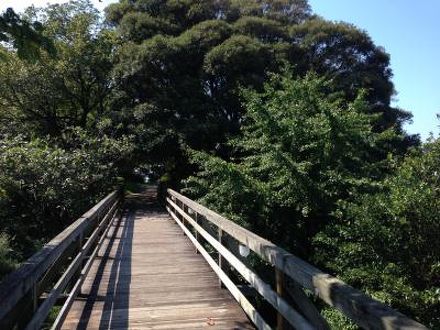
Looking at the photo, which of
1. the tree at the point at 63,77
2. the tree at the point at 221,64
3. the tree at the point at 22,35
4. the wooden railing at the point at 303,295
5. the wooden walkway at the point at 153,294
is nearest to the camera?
the wooden railing at the point at 303,295

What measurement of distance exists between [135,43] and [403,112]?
13.8m

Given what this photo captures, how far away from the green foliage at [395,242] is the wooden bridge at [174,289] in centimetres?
152

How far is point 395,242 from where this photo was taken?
25.7 feet

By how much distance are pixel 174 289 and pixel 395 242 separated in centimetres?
350

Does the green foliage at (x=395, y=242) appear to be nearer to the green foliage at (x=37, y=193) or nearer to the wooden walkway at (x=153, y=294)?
the wooden walkway at (x=153, y=294)

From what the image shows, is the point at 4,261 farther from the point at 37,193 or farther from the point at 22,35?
the point at 22,35

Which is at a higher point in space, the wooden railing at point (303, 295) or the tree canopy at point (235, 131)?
the tree canopy at point (235, 131)

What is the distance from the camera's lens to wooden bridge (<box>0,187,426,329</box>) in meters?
2.94

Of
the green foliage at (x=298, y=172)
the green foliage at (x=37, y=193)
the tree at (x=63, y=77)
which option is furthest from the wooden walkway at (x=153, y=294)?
the tree at (x=63, y=77)

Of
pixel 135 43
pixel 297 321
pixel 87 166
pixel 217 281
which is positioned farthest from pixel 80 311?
pixel 135 43

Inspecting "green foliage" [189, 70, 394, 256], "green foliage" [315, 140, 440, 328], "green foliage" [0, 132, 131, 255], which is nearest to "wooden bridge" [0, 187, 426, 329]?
"green foliage" [189, 70, 394, 256]

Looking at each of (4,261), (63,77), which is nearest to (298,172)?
(4,261)

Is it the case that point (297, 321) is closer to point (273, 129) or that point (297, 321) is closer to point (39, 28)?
point (39, 28)

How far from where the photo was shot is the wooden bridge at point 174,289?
9.64 feet
